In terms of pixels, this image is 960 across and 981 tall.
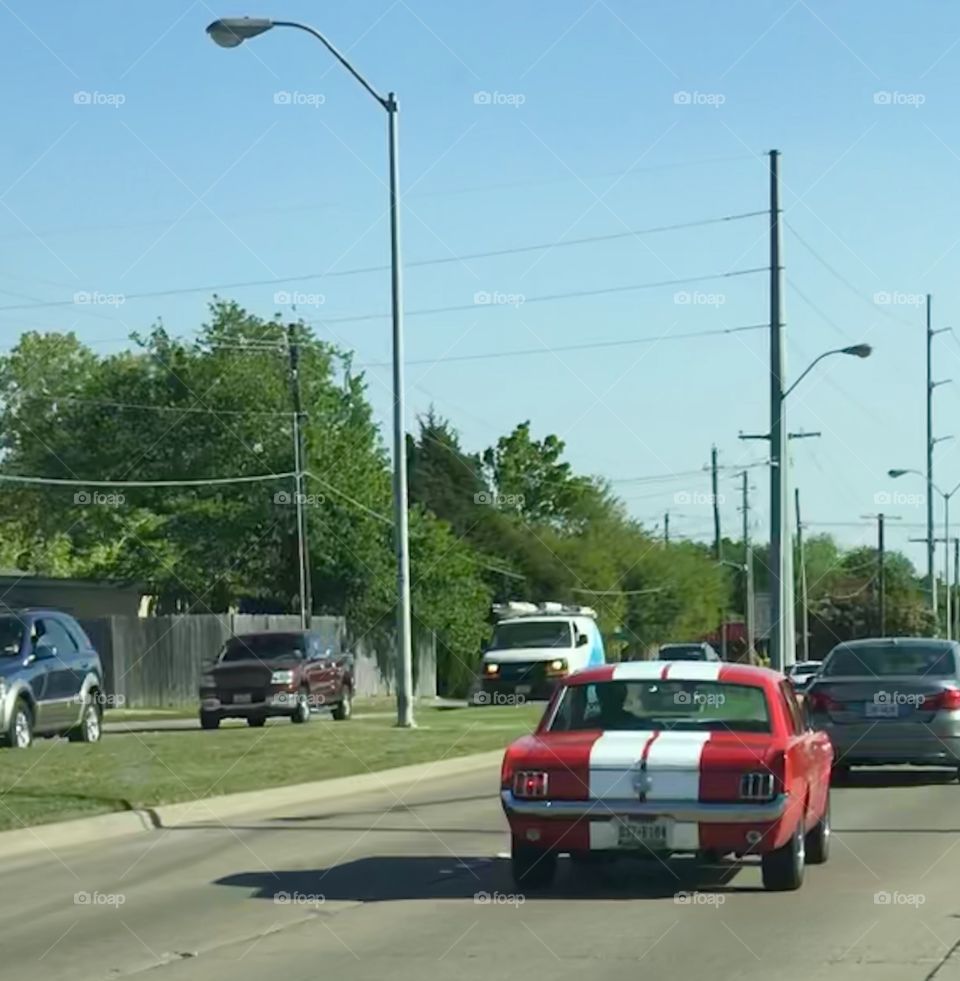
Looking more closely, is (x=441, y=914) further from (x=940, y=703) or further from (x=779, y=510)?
(x=779, y=510)

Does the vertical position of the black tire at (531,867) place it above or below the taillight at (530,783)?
below

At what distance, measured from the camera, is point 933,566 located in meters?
84.2

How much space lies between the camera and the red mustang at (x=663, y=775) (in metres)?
12.4

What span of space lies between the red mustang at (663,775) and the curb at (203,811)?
4.98 m

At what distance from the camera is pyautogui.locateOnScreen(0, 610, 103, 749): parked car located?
24.6 m

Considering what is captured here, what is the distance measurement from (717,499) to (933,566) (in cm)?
1034

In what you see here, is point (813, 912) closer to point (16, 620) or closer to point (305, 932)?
point (305, 932)

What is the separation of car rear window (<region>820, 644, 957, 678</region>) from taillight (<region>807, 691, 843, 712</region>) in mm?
427

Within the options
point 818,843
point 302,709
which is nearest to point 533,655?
point 302,709

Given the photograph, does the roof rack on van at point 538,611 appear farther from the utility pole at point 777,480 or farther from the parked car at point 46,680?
the parked car at point 46,680

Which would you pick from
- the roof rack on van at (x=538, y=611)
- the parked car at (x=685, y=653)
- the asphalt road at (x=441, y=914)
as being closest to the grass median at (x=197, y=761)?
the asphalt road at (x=441, y=914)

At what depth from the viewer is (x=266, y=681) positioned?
116ft

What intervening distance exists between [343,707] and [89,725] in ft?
36.2

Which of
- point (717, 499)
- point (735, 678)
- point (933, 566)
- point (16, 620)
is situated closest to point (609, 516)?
point (717, 499)
